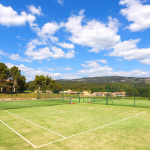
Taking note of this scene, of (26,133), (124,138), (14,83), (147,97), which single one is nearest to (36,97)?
(14,83)

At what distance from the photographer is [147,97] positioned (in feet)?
93.7

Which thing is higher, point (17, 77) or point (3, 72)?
point (3, 72)

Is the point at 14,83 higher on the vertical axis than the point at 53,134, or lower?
higher

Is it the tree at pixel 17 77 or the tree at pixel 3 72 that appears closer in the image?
the tree at pixel 3 72

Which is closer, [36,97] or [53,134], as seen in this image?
[53,134]

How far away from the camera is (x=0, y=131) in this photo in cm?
670

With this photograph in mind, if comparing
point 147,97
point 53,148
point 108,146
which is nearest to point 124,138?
point 108,146

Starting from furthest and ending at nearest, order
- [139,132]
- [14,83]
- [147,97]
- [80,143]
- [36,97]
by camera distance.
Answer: [14,83] → [36,97] → [147,97] → [139,132] → [80,143]

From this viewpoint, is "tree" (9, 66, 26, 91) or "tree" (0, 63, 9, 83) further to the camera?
"tree" (9, 66, 26, 91)

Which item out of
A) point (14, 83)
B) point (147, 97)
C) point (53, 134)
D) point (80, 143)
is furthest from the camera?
point (14, 83)

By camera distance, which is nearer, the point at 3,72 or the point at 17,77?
the point at 3,72

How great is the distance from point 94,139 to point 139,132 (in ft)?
8.58

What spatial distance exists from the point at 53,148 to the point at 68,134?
1.60m

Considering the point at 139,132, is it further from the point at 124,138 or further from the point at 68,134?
the point at 68,134
